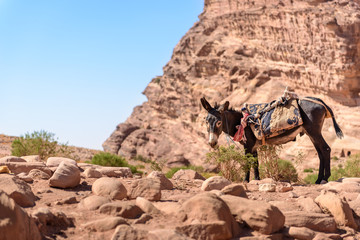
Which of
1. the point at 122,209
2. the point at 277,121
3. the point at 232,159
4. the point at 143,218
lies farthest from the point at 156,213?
the point at 277,121

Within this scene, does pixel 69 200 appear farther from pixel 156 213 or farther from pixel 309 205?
pixel 309 205

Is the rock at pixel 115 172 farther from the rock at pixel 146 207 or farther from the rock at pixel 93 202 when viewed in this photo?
the rock at pixel 146 207

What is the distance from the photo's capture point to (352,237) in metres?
5.39

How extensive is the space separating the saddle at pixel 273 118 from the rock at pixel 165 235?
523 centimetres

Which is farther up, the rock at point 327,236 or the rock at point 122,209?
the rock at point 122,209

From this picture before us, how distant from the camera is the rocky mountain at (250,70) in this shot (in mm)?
34031

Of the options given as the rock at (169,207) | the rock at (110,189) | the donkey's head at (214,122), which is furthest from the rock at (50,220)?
the donkey's head at (214,122)

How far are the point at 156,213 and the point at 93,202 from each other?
2.85 ft

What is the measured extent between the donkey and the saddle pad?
16 cm

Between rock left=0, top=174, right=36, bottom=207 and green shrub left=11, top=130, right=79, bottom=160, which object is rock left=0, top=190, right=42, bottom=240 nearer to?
rock left=0, top=174, right=36, bottom=207

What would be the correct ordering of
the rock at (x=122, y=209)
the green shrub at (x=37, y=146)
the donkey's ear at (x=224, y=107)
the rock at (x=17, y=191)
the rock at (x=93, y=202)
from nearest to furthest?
the rock at (x=122, y=209) → the rock at (x=17, y=191) → the rock at (x=93, y=202) → the donkey's ear at (x=224, y=107) → the green shrub at (x=37, y=146)

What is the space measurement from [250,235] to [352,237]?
1779 mm

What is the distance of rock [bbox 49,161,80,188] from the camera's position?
19.7 feet

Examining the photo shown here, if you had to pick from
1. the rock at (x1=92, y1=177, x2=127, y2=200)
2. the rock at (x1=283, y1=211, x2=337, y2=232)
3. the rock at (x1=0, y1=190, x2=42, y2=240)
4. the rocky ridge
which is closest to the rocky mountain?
the rocky ridge
